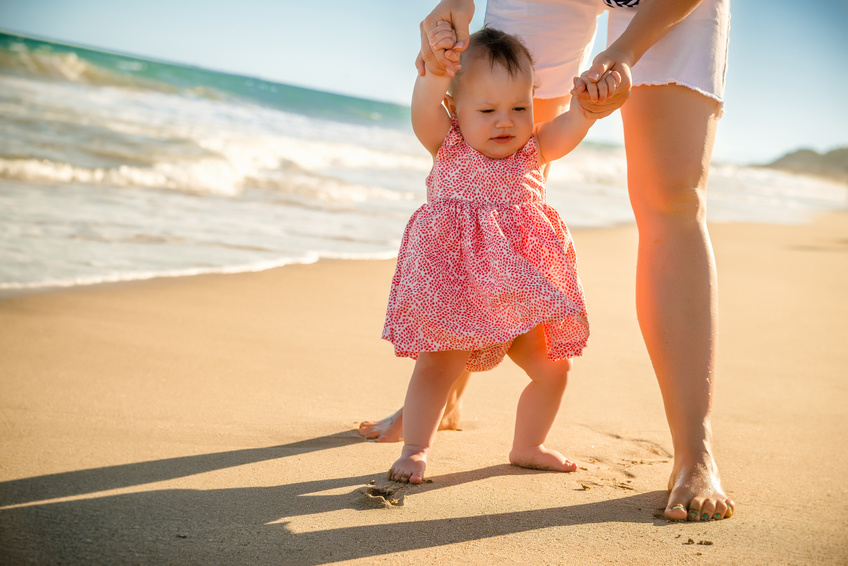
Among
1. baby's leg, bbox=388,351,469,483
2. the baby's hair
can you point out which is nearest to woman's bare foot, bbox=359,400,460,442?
baby's leg, bbox=388,351,469,483

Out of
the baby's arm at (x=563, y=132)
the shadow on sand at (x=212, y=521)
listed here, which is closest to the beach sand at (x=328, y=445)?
the shadow on sand at (x=212, y=521)

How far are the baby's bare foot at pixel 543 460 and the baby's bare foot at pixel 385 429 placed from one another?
0.40 metres

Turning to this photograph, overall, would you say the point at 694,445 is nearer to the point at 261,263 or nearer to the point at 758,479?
the point at 758,479

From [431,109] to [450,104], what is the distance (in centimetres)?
11

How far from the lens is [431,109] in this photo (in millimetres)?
2119

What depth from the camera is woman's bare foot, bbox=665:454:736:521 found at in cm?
179

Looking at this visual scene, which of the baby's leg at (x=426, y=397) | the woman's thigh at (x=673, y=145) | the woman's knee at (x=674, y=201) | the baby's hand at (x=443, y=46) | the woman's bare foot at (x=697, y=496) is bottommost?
the woman's bare foot at (x=697, y=496)

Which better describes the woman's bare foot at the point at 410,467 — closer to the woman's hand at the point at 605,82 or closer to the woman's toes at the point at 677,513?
the woman's toes at the point at 677,513

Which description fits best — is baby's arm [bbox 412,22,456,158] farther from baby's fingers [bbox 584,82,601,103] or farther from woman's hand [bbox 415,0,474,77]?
baby's fingers [bbox 584,82,601,103]

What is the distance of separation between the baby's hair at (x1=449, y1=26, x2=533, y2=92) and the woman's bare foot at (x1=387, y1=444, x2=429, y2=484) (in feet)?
3.45

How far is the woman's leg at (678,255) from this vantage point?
1953 mm

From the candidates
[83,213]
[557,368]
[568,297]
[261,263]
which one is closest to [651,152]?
[568,297]

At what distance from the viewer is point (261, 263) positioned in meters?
4.52

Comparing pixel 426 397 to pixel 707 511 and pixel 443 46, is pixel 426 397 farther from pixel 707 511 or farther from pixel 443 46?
pixel 443 46
